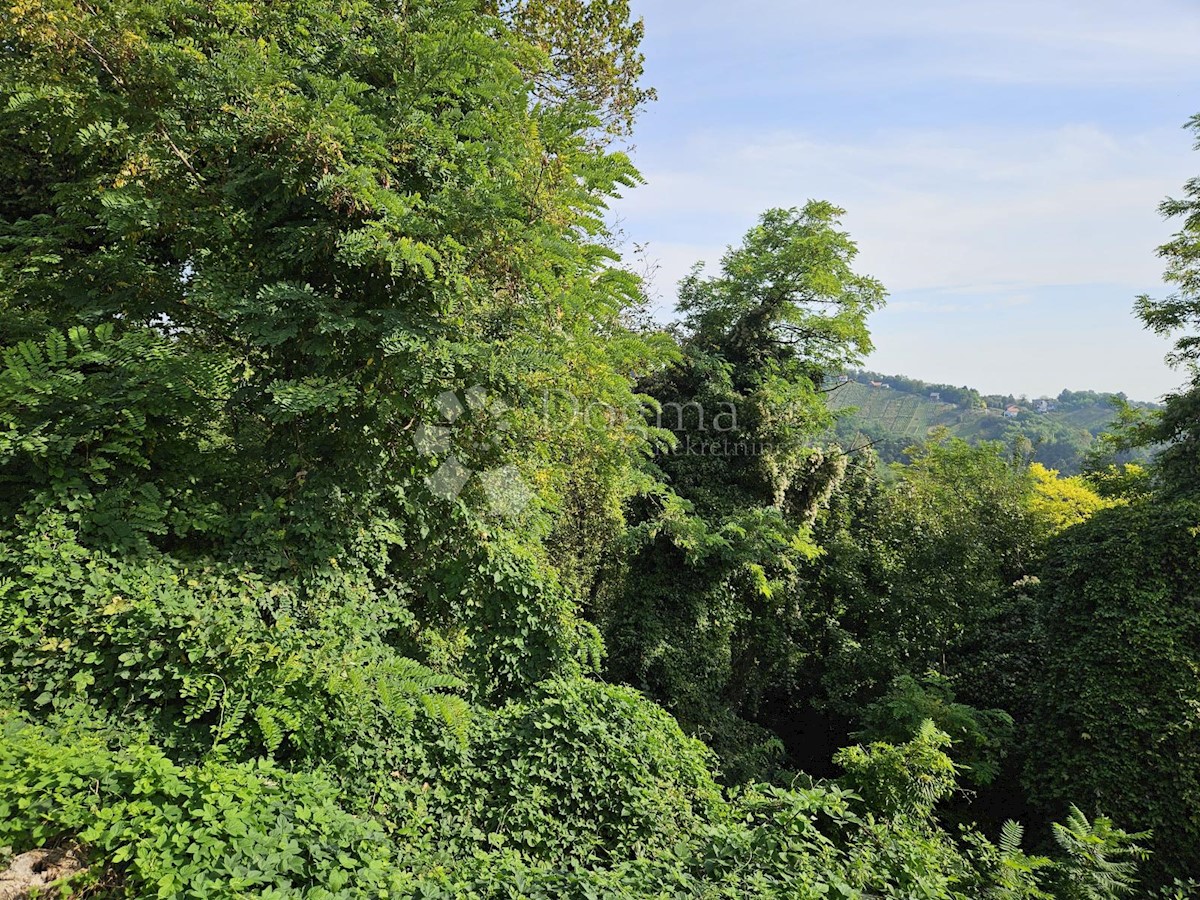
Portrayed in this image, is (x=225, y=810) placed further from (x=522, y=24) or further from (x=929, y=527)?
(x=929, y=527)

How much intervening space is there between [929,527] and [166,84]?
1287 centimetres

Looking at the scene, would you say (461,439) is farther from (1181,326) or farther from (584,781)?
(1181,326)

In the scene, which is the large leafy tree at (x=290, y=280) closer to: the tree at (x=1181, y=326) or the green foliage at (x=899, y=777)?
the green foliage at (x=899, y=777)

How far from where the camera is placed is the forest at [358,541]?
3.30 m

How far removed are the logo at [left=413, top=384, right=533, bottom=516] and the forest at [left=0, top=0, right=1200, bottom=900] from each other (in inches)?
1.3

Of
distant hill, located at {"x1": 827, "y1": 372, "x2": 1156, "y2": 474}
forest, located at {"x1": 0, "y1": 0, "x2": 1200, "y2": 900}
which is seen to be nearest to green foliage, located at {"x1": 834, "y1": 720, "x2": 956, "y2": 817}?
forest, located at {"x1": 0, "y1": 0, "x2": 1200, "y2": 900}

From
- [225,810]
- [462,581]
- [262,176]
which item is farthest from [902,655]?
[262,176]

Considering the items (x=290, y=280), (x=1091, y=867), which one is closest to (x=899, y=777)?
(x=1091, y=867)

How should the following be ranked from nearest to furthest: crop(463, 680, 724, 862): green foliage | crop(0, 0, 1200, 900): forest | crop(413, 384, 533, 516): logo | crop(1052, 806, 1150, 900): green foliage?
crop(0, 0, 1200, 900): forest < crop(1052, 806, 1150, 900): green foliage < crop(463, 680, 724, 862): green foliage < crop(413, 384, 533, 516): logo

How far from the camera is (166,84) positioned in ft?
14.8

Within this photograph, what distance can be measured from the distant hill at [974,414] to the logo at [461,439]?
56.3 meters

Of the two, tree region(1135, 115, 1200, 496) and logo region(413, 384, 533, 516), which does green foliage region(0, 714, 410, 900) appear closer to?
logo region(413, 384, 533, 516)

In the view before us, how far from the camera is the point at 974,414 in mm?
90750

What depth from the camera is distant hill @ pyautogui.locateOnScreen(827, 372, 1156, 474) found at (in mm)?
Result: 63844
